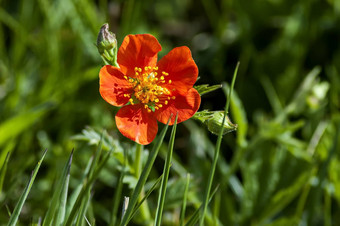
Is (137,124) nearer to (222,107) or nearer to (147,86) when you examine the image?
(147,86)

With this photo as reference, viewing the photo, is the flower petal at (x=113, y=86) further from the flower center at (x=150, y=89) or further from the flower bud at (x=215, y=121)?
the flower bud at (x=215, y=121)

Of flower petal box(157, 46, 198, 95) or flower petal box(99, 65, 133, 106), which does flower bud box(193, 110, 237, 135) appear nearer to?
flower petal box(157, 46, 198, 95)

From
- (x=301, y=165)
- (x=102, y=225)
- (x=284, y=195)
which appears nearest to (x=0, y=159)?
(x=102, y=225)

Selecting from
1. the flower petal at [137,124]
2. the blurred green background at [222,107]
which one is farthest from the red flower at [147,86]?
the blurred green background at [222,107]

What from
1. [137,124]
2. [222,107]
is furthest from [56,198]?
[222,107]

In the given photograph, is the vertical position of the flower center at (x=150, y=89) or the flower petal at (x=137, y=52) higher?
the flower petal at (x=137, y=52)

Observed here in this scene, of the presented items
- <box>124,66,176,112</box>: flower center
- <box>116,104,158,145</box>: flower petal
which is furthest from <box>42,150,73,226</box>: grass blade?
Answer: <box>124,66,176,112</box>: flower center

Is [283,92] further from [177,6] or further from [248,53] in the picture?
[177,6]
